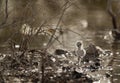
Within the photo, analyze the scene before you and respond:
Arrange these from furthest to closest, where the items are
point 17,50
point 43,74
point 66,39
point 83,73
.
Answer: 1. point 66,39
2. point 17,50
3. point 83,73
4. point 43,74

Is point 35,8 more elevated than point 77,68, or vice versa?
point 35,8

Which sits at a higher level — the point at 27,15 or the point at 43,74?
the point at 27,15

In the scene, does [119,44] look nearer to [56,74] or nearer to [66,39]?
[66,39]

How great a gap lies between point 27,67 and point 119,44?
15.9 feet

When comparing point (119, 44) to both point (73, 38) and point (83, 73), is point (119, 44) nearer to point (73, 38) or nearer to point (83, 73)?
point (73, 38)

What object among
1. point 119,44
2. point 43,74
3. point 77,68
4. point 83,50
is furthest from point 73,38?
point 43,74

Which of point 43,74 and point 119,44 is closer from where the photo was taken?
point 43,74

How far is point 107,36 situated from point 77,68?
6.22 meters

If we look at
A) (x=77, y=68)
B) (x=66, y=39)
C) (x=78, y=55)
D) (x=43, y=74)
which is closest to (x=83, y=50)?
(x=78, y=55)

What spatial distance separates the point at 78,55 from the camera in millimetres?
12836

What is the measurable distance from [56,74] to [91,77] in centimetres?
70

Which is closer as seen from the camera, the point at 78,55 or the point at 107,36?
the point at 78,55

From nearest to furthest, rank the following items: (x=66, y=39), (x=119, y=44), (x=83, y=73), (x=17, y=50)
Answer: (x=83, y=73), (x=17, y=50), (x=119, y=44), (x=66, y=39)

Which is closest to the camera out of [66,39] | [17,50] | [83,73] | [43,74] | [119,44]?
[43,74]
